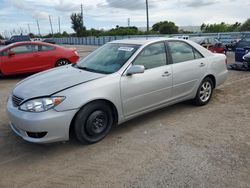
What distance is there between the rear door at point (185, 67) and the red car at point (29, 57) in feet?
21.1

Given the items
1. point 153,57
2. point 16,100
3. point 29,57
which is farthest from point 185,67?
point 29,57

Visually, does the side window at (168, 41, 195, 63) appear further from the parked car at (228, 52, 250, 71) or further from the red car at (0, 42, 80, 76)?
the red car at (0, 42, 80, 76)

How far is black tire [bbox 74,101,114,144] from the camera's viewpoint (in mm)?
3803

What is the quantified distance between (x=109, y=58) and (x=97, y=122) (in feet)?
4.06

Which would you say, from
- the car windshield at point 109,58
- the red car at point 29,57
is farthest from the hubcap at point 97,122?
the red car at point 29,57

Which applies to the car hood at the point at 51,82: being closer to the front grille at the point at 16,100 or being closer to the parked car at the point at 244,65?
the front grille at the point at 16,100

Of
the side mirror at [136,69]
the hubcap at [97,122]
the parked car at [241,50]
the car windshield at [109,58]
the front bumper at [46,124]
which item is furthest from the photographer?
the parked car at [241,50]

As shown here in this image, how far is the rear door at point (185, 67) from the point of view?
196 inches

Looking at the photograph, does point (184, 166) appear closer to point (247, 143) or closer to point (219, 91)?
point (247, 143)

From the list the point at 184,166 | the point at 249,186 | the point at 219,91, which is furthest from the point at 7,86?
the point at 249,186

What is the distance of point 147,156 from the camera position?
11.9 ft

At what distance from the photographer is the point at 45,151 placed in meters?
3.88

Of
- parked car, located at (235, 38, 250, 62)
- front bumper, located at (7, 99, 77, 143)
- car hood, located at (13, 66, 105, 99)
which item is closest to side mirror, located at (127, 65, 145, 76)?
car hood, located at (13, 66, 105, 99)

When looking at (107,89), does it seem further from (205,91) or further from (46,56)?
(46,56)
